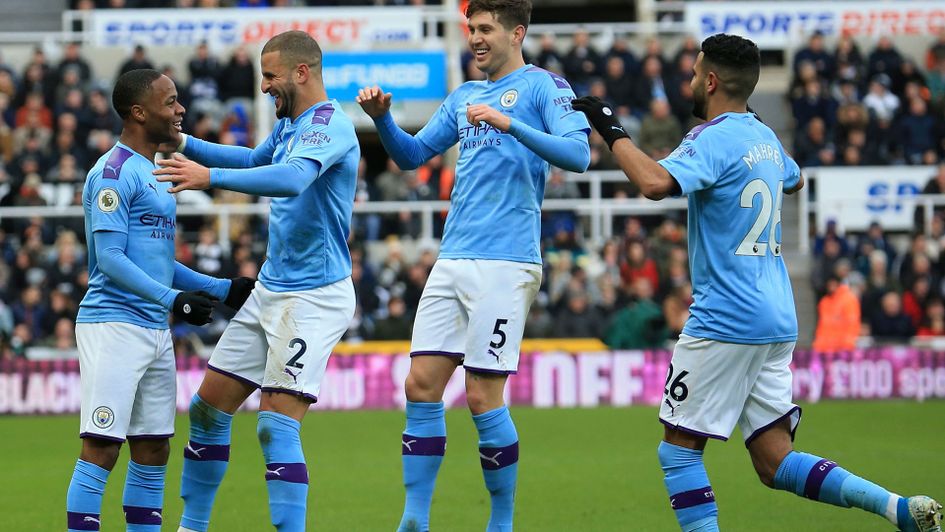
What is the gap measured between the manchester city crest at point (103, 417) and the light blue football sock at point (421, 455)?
60.4 inches

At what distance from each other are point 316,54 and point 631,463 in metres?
6.02

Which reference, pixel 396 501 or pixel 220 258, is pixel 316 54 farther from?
pixel 220 258

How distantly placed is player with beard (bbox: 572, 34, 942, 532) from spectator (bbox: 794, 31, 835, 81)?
1891 cm

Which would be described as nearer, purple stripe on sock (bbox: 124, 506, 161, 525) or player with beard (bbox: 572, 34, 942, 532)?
player with beard (bbox: 572, 34, 942, 532)

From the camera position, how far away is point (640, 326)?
Answer: 60.3 ft

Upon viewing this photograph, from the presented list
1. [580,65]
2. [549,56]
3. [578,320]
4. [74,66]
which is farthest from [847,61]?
[74,66]

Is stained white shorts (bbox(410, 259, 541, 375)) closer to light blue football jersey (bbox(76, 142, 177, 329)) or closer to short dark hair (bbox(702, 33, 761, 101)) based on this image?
light blue football jersey (bbox(76, 142, 177, 329))

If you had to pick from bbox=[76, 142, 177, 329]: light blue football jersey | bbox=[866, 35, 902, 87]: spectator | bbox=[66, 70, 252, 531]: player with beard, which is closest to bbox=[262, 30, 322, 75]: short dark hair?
bbox=[66, 70, 252, 531]: player with beard

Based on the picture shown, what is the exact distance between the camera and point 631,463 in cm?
1220

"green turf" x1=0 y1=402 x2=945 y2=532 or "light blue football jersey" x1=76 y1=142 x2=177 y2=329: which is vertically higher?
"light blue football jersey" x1=76 y1=142 x2=177 y2=329

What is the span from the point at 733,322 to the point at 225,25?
20.5 meters

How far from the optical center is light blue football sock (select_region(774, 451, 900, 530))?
22.1 ft

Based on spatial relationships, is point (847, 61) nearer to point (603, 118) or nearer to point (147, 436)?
point (603, 118)

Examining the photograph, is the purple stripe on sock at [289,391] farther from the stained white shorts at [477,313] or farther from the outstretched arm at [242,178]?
the outstretched arm at [242,178]
